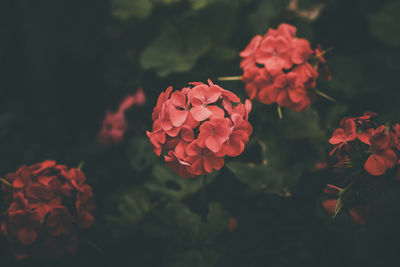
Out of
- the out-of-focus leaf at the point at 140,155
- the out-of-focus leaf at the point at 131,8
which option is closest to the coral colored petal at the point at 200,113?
the out-of-focus leaf at the point at 140,155

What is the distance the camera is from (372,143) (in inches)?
30.2

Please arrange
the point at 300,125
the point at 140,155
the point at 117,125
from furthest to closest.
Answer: the point at 117,125 < the point at 140,155 < the point at 300,125

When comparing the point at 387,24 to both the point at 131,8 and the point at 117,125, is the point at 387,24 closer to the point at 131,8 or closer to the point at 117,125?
the point at 131,8

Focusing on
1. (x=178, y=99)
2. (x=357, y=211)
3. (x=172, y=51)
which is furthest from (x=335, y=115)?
(x=172, y=51)

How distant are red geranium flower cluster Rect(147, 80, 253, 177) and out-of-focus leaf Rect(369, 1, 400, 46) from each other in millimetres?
1258

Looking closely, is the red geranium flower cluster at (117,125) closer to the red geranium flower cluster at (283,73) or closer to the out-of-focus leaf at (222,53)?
the out-of-focus leaf at (222,53)

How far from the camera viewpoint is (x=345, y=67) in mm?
1711

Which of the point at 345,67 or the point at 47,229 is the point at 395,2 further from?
the point at 47,229

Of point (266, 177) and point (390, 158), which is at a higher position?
point (390, 158)

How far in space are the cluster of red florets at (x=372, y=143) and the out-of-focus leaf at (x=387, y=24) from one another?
1.01m

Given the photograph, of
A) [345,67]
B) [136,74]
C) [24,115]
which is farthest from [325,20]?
[24,115]

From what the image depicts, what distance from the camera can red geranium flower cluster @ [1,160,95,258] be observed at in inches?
37.0

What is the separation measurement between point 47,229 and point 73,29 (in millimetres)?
1826

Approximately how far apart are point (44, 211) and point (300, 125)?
3.66 ft
